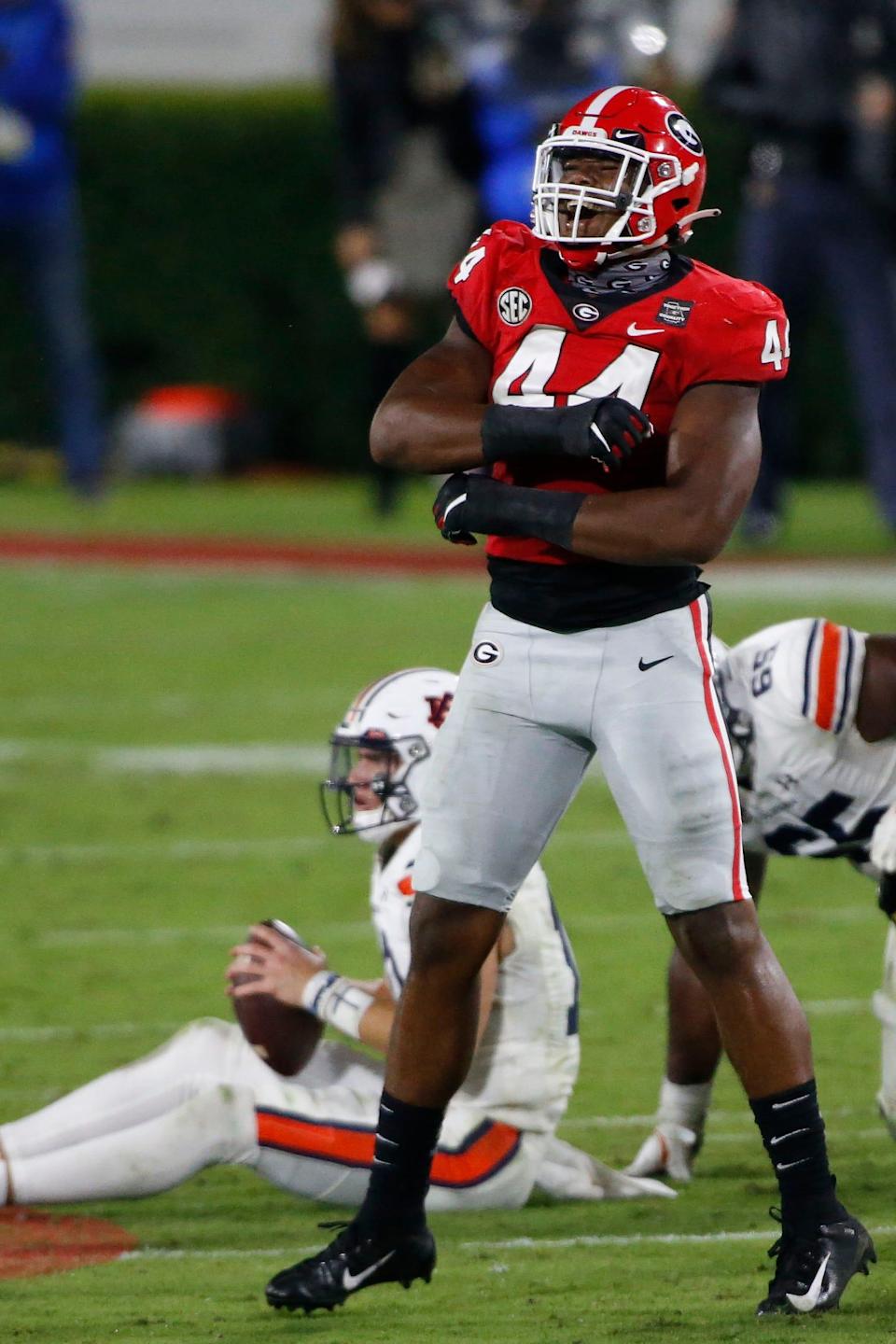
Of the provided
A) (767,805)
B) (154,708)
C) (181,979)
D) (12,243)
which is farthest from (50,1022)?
(12,243)

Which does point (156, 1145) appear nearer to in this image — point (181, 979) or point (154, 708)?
point (181, 979)

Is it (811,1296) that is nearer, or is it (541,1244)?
(811,1296)

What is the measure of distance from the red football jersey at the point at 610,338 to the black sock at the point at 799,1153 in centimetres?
79

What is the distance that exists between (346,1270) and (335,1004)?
63 cm

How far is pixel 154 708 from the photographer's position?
8500 millimetres

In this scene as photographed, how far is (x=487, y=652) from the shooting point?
341cm

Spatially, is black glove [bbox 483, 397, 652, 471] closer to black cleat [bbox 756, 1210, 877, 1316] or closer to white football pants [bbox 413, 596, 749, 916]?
white football pants [bbox 413, 596, 749, 916]

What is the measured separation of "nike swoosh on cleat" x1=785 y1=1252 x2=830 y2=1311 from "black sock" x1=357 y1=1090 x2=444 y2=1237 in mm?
537

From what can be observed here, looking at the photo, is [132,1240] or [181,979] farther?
[181,979]

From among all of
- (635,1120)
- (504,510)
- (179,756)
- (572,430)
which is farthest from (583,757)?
(179,756)

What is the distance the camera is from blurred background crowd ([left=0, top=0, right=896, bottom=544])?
34.1 feet

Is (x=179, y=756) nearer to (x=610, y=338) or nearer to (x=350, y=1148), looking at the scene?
(x=350, y=1148)

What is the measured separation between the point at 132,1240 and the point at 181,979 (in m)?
1.58

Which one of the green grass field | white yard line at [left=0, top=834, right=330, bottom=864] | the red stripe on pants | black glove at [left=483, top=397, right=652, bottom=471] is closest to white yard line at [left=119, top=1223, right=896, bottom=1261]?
the green grass field
